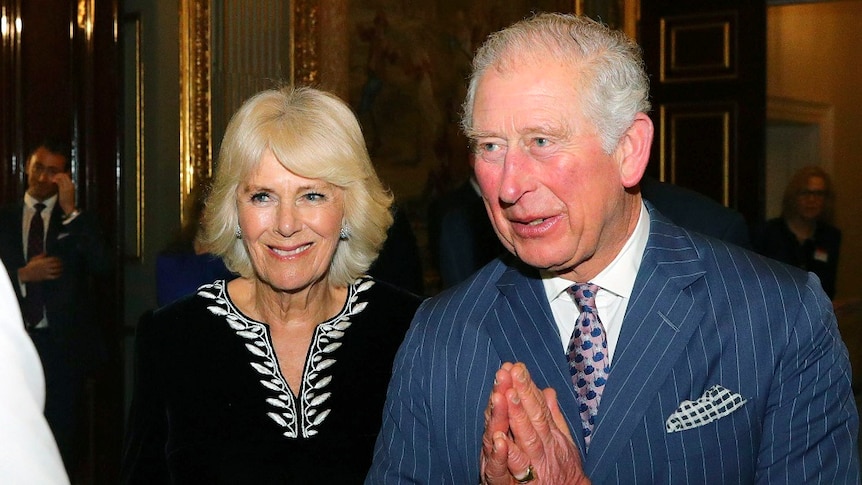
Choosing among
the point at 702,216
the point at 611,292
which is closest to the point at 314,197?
the point at 611,292

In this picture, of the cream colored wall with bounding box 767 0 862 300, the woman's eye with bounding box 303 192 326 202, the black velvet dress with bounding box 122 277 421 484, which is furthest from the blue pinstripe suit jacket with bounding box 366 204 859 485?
the cream colored wall with bounding box 767 0 862 300

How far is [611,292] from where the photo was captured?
7.48ft

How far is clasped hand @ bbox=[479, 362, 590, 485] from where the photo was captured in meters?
1.97

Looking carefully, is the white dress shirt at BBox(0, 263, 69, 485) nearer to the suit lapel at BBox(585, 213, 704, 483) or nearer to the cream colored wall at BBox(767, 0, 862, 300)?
the suit lapel at BBox(585, 213, 704, 483)

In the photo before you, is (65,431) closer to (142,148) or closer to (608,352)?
(142,148)

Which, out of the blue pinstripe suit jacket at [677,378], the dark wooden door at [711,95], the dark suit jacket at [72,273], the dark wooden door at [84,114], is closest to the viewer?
the blue pinstripe suit jacket at [677,378]

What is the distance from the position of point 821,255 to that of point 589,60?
6883mm

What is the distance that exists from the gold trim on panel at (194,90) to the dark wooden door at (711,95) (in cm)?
410

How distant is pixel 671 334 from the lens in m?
2.16

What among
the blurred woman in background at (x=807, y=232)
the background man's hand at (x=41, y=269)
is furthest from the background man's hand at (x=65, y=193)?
the blurred woman in background at (x=807, y=232)

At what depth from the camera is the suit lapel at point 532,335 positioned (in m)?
2.20

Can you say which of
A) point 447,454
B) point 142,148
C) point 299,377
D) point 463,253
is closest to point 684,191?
point 463,253

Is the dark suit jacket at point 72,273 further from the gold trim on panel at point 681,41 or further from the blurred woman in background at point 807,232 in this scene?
the blurred woman in background at point 807,232

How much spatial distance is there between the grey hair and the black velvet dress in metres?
0.92
